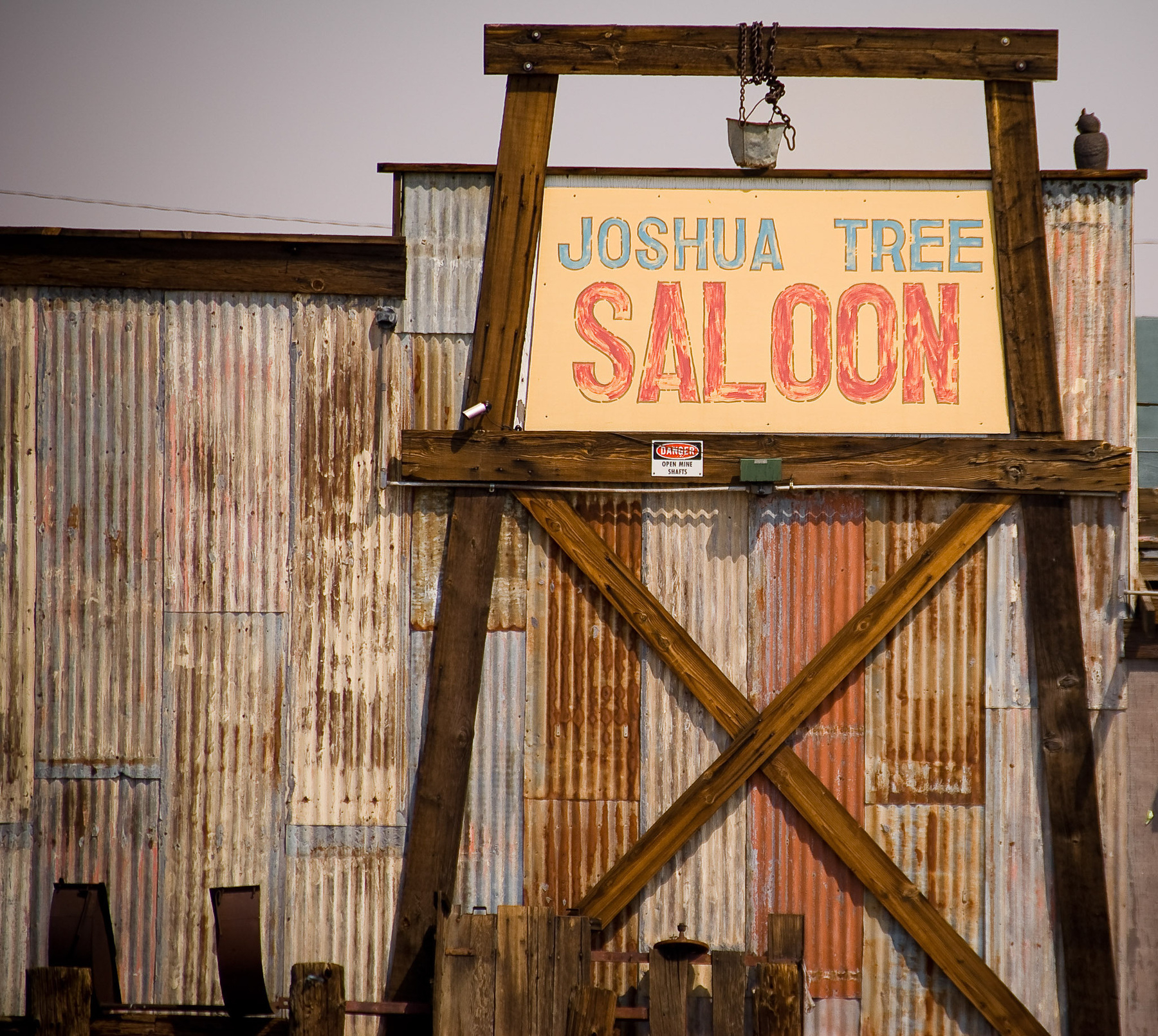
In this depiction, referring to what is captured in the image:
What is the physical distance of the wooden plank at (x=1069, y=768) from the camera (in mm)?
7293

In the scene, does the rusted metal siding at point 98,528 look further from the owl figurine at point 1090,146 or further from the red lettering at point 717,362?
the owl figurine at point 1090,146

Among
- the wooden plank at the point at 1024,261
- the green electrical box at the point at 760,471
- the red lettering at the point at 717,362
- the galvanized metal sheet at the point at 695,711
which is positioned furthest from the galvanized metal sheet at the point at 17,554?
the wooden plank at the point at 1024,261

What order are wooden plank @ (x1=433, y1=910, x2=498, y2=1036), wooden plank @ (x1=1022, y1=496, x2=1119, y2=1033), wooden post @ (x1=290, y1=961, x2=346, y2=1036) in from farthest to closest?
wooden plank @ (x1=1022, y1=496, x2=1119, y2=1033) < wooden plank @ (x1=433, y1=910, x2=498, y2=1036) < wooden post @ (x1=290, y1=961, x2=346, y2=1036)

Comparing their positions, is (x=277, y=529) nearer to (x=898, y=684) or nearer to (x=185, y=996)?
(x=185, y=996)

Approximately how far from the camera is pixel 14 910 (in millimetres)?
7449

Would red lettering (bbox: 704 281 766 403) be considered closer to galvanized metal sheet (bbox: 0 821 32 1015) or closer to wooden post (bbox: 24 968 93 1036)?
wooden post (bbox: 24 968 93 1036)

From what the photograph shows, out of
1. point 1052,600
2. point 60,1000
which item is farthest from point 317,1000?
point 1052,600

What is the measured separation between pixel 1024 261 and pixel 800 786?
4455 millimetres

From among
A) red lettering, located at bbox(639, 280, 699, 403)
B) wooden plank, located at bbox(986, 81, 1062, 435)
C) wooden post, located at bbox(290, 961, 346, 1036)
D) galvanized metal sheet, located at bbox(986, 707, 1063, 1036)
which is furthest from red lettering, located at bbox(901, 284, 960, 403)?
wooden post, located at bbox(290, 961, 346, 1036)

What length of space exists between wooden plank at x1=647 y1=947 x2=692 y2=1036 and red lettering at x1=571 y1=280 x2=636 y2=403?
4.10 meters

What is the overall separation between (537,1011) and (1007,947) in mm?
3700

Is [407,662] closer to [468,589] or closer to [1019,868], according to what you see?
[468,589]

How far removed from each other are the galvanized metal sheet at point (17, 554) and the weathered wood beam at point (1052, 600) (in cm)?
774

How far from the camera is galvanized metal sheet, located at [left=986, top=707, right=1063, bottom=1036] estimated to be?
7.39 m
